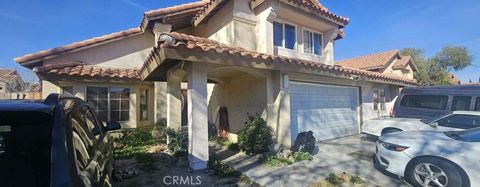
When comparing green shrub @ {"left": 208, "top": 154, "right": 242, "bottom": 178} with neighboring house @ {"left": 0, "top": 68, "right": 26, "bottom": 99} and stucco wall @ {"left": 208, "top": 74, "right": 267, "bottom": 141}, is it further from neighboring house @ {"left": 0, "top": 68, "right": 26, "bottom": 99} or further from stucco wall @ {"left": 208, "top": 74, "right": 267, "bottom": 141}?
neighboring house @ {"left": 0, "top": 68, "right": 26, "bottom": 99}

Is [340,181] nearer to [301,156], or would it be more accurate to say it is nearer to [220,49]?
[301,156]

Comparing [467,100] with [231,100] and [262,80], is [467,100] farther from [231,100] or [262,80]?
[231,100]

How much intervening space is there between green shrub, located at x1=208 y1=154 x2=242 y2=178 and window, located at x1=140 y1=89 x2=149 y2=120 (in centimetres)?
578

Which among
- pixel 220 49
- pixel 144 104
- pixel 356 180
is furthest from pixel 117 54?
pixel 356 180

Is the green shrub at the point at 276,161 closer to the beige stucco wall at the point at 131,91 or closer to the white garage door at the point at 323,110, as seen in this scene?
the white garage door at the point at 323,110

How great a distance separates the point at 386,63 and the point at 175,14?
17350mm

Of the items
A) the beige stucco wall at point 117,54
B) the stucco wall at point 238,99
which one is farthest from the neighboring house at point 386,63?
the beige stucco wall at point 117,54

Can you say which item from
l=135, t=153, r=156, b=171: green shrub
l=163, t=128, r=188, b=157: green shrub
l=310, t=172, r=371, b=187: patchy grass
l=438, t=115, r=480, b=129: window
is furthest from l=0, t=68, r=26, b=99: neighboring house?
l=438, t=115, r=480, b=129: window

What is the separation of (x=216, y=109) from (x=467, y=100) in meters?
9.60

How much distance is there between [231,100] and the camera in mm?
9352

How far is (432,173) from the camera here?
4.55 meters

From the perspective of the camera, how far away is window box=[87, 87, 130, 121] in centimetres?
966

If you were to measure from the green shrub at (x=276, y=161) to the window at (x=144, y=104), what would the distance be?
684cm

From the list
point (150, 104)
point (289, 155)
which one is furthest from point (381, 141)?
point (150, 104)
